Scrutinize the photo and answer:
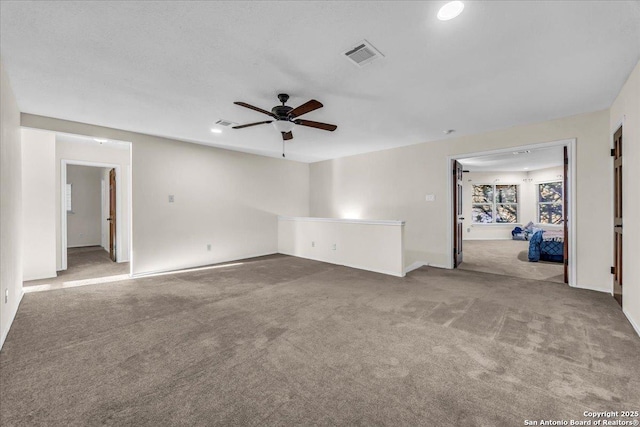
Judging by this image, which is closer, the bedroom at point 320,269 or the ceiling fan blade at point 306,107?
the bedroom at point 320,269

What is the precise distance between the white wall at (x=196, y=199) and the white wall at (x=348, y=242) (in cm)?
73

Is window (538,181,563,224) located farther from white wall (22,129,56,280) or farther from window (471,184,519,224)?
white wall (22,129,56,280)

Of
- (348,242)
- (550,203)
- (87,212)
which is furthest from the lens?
A: (550,203)

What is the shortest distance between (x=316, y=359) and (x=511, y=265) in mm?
5112

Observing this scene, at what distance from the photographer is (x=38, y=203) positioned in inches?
179

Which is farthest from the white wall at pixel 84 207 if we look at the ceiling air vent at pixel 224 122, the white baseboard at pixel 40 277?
the ceiling air vent at pixel 224 122

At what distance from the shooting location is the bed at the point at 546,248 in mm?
5566

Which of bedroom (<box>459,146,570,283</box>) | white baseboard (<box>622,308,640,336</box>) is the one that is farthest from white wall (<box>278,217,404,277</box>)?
bedroom (<box>459,146,570,283</box>)

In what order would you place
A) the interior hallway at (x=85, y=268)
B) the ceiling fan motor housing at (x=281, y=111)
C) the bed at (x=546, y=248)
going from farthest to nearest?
the bed at (x=546, y=248)
the interior hallway at (x=85, y=268)
the ceiling fan motor housing at (x=281, y=111)

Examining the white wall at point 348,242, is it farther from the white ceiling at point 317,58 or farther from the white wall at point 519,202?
the white wall at point 519,202

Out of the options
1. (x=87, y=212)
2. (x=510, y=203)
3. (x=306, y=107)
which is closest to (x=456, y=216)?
(x=306, y=107)

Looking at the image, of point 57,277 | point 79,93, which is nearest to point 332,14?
point 79,93

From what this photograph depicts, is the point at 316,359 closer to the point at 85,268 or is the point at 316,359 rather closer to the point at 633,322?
the point at 633,322

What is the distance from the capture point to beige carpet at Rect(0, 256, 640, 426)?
153cm
